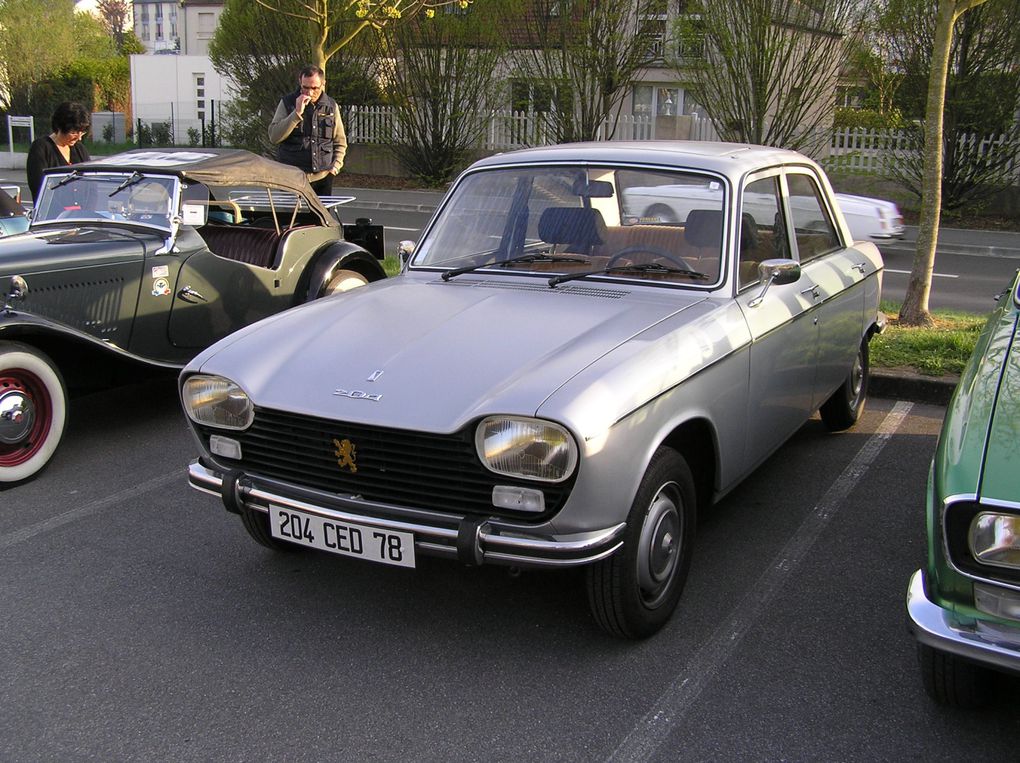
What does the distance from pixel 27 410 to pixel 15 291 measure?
637 millimetres

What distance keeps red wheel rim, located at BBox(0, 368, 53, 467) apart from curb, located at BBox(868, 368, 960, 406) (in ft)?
17.2

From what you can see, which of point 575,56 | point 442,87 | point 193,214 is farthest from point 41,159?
point 442,87

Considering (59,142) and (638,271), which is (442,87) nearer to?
(59,142)

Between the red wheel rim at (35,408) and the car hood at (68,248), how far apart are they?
0.57 m

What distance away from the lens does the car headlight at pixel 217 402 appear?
142 inches

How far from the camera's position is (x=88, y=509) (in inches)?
191

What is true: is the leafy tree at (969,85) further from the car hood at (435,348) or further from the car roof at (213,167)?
the car hood at (435,348)

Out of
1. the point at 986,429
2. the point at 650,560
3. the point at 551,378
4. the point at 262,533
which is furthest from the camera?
the point at 262,533

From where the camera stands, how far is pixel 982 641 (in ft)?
8.53

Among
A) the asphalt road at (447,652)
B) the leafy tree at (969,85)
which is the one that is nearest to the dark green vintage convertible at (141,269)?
the asphalt road at (447,652)

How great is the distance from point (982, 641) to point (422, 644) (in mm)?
1848

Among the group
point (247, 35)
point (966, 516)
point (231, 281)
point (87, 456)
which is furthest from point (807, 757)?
point (247, 35)

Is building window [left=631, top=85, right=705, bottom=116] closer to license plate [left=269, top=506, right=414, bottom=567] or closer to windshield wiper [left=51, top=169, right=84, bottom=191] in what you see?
windshield wiper [left=51, top=169, right=84, bottom=191]

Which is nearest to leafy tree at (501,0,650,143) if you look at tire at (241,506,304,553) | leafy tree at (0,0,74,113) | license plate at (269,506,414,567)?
tire at (241,506,304,553)
